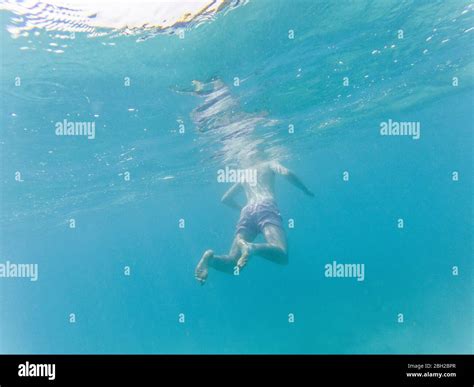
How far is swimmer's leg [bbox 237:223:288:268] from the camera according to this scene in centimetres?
929

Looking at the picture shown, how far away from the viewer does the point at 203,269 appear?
29.9 ft

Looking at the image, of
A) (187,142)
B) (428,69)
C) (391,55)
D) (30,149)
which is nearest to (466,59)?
(428,69)

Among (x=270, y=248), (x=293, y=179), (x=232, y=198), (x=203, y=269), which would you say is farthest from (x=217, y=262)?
(x=232, y=198)

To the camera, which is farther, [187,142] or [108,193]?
[108,193]

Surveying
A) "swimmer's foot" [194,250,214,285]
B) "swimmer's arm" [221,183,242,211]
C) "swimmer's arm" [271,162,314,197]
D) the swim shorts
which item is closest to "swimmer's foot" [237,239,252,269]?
"swimmer's foot" [194,250,214,285]

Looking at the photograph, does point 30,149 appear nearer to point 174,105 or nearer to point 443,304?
point 174,105

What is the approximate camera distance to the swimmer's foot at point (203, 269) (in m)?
8.85

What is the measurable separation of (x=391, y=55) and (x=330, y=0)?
22.8ft

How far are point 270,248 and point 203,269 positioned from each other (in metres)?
2.08

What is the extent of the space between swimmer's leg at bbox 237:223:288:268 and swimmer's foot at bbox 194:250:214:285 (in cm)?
84

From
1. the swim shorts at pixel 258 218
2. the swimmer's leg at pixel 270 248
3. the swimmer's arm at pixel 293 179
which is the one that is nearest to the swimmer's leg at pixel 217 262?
the swimmer's leg at pixel 270 248
